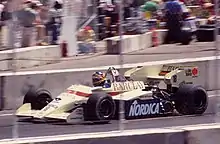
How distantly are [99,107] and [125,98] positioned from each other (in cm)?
54

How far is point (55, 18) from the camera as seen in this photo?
16.8 m

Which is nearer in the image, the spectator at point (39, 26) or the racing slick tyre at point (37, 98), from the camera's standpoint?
the racing slick tyre at point (37, 98)

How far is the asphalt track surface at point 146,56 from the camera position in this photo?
14.5 meters

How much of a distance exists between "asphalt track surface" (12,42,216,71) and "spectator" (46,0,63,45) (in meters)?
0.79

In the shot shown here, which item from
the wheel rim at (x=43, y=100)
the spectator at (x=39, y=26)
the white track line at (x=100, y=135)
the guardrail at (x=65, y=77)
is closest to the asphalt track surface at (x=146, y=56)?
the guardrail at (x=65, y=77)

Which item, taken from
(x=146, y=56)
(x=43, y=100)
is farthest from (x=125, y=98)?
(x=146, y=56)

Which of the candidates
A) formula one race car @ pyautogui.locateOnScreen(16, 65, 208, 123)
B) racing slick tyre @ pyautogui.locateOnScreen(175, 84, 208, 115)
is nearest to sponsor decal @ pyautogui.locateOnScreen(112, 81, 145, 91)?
formula one race car @ pyautogui.locateOnScreen(16, 65, 208, 123)

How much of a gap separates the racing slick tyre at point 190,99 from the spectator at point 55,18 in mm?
3773

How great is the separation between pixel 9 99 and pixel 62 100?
83cm

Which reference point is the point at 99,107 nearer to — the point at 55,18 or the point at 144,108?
the point at 144,108

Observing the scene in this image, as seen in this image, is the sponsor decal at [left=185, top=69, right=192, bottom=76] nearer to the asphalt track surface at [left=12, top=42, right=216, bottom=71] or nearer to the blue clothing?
the asphalt track surface at [left=12, top=42, right=216, bottom=71]

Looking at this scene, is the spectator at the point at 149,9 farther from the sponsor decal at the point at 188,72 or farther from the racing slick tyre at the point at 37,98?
the racing slick tyre at the point at 37,98

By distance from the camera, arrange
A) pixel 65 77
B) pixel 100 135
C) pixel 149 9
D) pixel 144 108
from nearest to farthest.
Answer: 1. pixel 100 135
2. pixel 144 108
3. pixel 65 77
4. pixel 149 9

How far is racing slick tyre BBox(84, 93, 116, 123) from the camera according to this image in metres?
11.8
